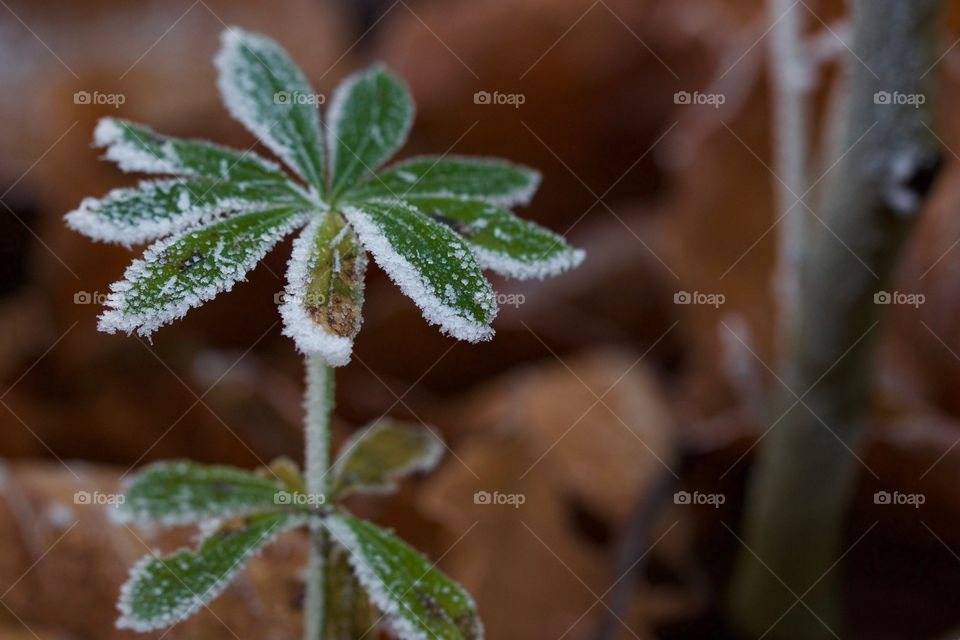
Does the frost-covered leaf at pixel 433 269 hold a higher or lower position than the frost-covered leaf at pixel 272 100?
lower

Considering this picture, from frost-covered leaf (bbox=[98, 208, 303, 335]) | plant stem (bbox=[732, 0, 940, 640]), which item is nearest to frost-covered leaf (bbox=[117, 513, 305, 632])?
frost-covered leaf (bbox=[98, 208, 303, 335])

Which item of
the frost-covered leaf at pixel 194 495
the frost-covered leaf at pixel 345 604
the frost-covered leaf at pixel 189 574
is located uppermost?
the frost-covered leaf at pixel 194 495

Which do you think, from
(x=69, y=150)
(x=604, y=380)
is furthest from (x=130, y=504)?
(x=69, y=150)

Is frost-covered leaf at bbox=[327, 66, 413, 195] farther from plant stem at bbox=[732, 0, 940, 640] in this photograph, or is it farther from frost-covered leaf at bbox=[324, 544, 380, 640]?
plant stem at bbox=[732, 0, 940, 640]

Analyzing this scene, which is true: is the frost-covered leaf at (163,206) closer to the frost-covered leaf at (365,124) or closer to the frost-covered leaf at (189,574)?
the frost-covered leaf at (365,124)

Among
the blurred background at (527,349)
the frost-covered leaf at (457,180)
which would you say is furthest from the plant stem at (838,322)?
the frost-covered leaf at (457,180)

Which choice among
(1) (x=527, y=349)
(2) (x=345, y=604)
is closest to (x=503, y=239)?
(2) (x=345, y=604)

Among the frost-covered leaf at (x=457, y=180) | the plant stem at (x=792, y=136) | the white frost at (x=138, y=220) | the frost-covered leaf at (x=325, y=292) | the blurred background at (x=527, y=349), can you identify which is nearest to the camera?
the frost-covered leaf at (x=325, y=292)

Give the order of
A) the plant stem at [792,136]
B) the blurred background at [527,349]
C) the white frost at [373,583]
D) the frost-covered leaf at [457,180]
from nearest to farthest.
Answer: the white frost at [373,583] → the frost-covered leaf at [457,180] → the plant stem at [792,136] → the blurred background at [527,349]
